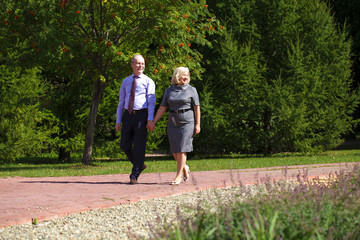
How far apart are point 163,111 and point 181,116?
16.3 inches

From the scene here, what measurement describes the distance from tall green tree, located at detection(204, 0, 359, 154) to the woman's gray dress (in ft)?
33.9

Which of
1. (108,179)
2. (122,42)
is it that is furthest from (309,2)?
(108,179)

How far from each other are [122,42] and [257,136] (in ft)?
23.9

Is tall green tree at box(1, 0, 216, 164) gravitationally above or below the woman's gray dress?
above

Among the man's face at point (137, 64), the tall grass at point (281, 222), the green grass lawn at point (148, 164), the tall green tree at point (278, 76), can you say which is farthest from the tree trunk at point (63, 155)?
the tall grass at point (281, 222)

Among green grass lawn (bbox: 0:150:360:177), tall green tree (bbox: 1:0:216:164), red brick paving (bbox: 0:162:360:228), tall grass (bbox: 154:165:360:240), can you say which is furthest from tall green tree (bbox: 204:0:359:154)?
tall grass (bbox: 154:165:360:240)

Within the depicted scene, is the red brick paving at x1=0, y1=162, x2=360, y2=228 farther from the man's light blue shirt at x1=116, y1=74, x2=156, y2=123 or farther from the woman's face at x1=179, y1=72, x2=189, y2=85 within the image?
the woman's face at x1=179, y1=72, x2=189, y2=85

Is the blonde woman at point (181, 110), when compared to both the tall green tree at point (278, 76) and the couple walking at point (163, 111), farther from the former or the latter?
the tall green tree at point (278, 76)

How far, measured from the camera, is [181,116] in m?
7.56

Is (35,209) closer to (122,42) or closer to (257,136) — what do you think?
(122,42)

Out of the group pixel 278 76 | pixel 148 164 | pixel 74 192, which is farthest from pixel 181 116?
pixel 278 76

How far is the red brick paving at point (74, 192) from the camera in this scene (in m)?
5.54

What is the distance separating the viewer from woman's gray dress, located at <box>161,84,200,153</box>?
24.7ft

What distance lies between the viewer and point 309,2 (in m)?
19.4
